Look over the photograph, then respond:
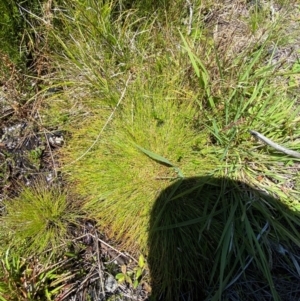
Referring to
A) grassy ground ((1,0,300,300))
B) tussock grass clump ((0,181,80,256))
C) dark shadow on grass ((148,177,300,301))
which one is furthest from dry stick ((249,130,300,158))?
tussock grass clump ((0,181,80,256))

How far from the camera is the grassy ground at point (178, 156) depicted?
4.74ft

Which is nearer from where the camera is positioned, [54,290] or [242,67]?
[54,290]

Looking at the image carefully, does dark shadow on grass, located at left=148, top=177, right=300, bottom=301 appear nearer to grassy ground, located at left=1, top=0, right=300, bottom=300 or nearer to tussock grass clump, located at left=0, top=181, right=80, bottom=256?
grassy ground, located at left=1, top=0, right=300, bottom=300

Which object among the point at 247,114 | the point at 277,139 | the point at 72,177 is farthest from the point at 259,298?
the point at 72,177

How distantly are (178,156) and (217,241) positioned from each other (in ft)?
1.30

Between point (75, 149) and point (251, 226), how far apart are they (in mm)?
886

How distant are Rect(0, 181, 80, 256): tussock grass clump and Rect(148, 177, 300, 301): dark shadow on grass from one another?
1.39 feet

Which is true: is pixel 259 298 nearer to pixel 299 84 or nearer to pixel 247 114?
pixel 247 114

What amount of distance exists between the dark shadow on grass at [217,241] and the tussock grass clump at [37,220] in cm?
42

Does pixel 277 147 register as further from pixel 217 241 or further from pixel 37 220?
pixel 37 220

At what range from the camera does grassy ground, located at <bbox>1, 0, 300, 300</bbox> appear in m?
1.45

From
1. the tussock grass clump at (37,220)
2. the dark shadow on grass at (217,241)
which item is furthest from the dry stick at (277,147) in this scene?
the tussock grass clump at (37,220)

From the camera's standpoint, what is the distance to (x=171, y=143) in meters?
1.50

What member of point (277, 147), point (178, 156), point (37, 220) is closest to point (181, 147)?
point (178, 156)
